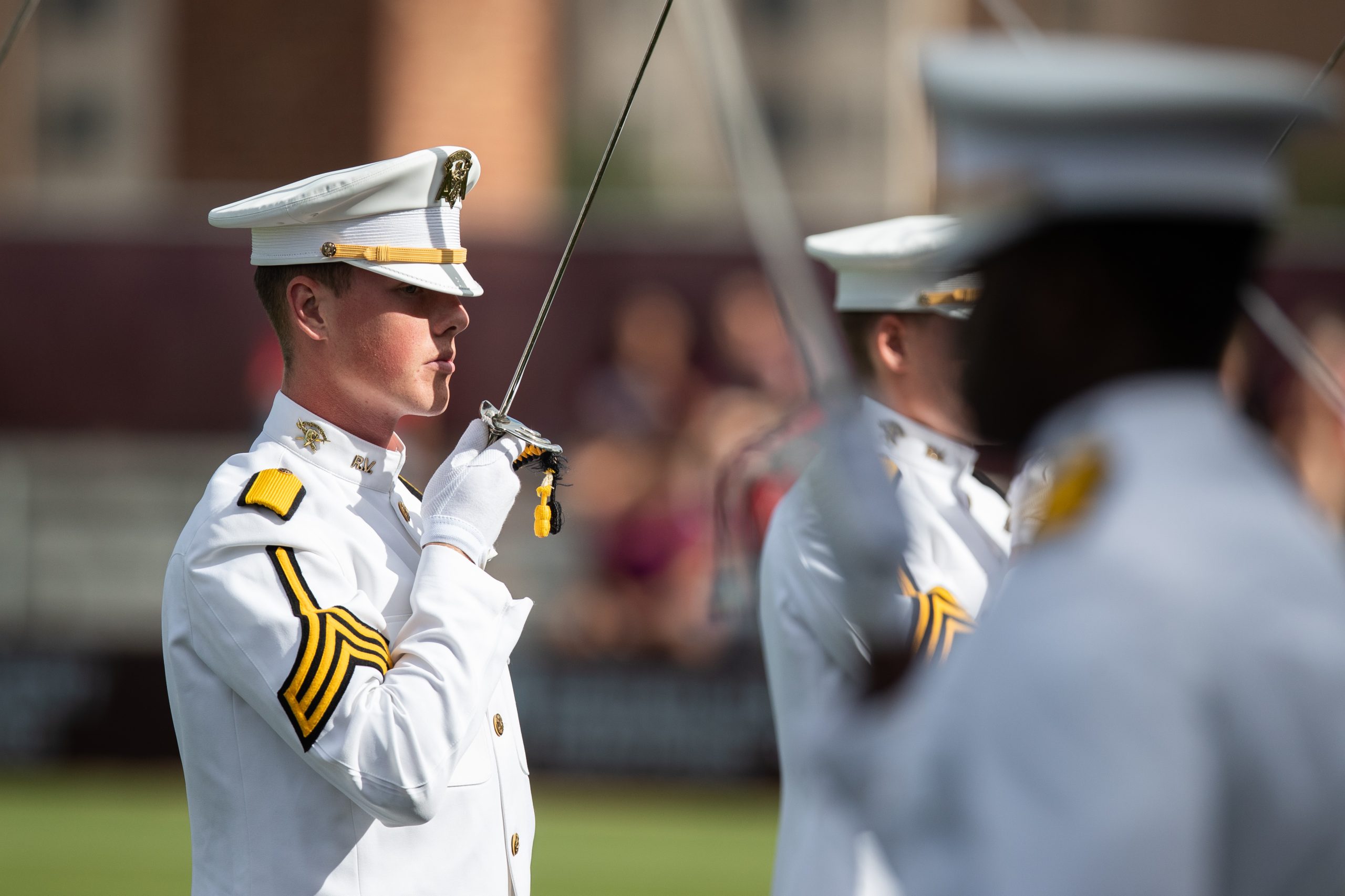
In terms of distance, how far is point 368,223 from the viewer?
2.67 metres

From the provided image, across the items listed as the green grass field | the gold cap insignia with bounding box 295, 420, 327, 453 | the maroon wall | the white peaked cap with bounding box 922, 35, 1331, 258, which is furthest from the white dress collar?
the maroon wall

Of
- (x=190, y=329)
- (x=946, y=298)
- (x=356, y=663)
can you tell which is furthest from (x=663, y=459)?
(x=356, y=663)

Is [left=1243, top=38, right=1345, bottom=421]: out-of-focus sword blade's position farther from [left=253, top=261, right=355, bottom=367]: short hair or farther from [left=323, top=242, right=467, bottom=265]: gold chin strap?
[left=253, top=261, right=355, bottom=367]: short hair

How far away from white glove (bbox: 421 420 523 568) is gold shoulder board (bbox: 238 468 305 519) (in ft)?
0.61

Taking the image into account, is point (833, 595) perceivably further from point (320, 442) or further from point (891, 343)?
point (320, 442)

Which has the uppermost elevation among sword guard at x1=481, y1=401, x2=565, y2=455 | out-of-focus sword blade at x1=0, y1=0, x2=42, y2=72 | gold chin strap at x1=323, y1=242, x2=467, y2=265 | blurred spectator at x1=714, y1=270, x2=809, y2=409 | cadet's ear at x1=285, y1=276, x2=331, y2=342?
out-of-focus sword blade at x1=0, y1=0, x2=42, y2=72

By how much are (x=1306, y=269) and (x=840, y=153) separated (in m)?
53.7

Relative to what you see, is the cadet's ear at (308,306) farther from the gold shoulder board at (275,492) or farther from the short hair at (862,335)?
the short hair at (862,335)

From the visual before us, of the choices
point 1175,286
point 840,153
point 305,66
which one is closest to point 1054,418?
point 1175,286

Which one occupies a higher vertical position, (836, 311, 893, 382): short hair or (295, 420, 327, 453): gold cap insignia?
(836, 311, 893, 382): short hair

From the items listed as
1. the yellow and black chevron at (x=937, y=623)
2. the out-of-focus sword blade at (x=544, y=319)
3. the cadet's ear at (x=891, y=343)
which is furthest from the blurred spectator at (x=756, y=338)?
the out-of-focus sword blade at (x=544, y=319)

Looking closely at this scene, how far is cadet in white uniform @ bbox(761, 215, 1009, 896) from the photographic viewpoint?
2861 millimetres

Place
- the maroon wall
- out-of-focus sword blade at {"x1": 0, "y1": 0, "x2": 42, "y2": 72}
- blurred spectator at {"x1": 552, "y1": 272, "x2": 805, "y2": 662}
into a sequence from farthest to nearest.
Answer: the maroon wall, blurred spectator at {"x1": 552, "y1": 272, "x2": 805, "y2": 662}, out-of-focus sword blade at {"x1": 0, "y1": 0, "x2": 42, "y2": 72}

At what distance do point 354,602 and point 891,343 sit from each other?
1.28m
